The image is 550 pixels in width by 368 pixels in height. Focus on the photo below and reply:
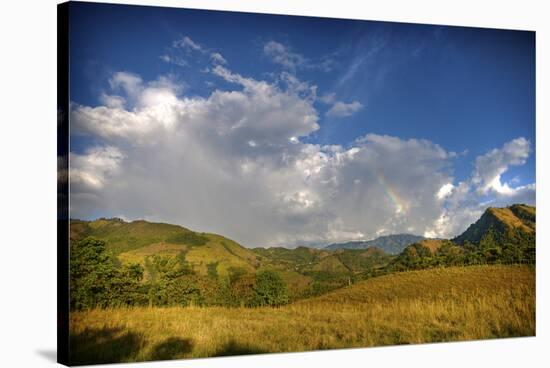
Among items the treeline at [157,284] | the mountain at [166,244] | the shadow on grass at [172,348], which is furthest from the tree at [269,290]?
the shadow on grass at [172,348]

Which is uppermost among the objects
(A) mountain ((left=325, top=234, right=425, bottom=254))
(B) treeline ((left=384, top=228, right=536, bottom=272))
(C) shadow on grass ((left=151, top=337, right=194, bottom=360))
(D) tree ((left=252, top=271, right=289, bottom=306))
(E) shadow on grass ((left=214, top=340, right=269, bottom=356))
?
(A) mountain ((left=325, top=234, right=425, bottom=254))

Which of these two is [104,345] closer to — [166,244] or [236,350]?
[166,244]

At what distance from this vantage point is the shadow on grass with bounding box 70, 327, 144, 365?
31.3 ft

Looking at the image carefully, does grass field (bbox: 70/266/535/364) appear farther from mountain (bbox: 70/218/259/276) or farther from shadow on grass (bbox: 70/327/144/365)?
mountain (bbox: 70/218/259/276)

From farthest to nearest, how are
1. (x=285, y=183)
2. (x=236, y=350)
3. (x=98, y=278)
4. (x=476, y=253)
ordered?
1. (x=476, y=253)
2. (x=285, y=183)
3. (x=236, y=350)
4. (x=98, y=278)

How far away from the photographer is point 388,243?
38.1ft

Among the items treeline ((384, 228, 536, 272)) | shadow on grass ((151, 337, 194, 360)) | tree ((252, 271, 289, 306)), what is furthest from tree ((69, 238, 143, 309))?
treeline ((384, 228, 536, 272))

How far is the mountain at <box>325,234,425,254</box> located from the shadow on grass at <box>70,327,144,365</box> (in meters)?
3.26

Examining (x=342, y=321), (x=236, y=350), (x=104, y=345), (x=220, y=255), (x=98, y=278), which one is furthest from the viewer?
(x=342, y=321)

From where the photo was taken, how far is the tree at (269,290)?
36.7 feet

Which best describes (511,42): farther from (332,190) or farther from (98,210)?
(98,210)

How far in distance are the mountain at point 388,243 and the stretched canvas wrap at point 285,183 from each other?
0.12 feet

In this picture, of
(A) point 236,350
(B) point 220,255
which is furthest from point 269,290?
(A) point 236,350

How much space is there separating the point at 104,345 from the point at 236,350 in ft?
6.08
